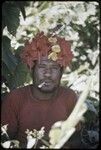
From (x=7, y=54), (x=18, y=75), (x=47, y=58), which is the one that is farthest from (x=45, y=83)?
(x=18, y=75)

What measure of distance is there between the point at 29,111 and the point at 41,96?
0.39ft

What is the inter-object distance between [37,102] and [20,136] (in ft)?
0.79

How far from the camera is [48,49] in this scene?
9.86 feet

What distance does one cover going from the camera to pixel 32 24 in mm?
6867

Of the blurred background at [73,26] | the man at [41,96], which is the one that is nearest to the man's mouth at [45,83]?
the man at [41,96]

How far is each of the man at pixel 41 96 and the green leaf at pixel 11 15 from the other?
0.72 feet

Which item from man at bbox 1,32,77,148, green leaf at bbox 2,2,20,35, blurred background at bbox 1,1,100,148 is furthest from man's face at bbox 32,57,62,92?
blurred background at bbox 1,1,100,148

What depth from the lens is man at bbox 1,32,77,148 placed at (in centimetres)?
298

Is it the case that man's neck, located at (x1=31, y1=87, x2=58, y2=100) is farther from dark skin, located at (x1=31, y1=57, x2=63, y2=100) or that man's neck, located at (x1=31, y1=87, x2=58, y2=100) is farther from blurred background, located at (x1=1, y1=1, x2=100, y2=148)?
blurred background, located at (x1=1, y1=1, x2=100, y2=148)

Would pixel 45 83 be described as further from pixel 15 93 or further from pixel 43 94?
pixel 15 93

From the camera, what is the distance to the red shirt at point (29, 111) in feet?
9.75

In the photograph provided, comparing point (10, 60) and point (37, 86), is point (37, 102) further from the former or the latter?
point (10, 60)

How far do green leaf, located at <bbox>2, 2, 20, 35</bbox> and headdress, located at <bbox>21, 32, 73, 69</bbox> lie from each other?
6.8 inches

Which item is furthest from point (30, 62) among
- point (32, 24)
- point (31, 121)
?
point (32, 24)
